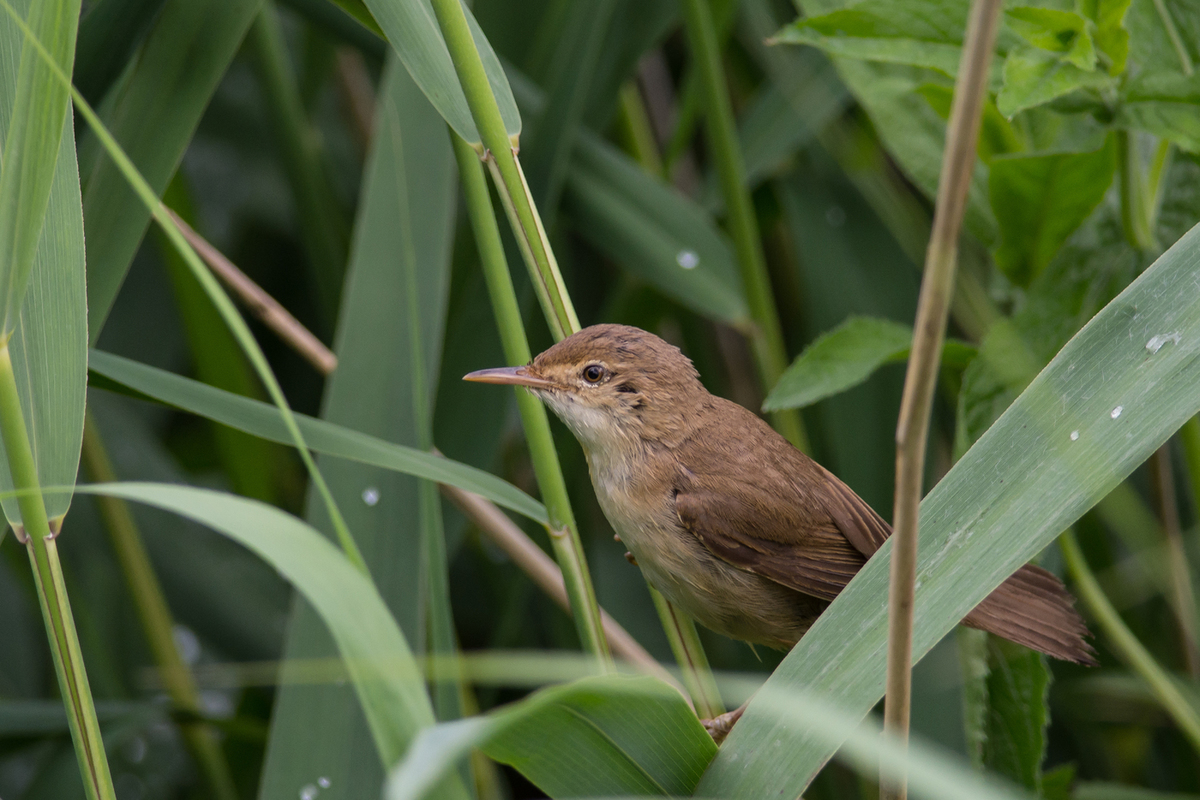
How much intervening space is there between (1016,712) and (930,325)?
1.10 meters

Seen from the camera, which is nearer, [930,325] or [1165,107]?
[930,325]

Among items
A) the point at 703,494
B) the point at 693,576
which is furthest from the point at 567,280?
the point at 693,576

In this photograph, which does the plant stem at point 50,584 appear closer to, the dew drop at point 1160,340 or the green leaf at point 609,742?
the green leaf at point 609,742

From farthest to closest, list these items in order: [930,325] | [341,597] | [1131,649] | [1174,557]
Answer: [1174,557]
[1131,649]
[341,597]
[930,325]

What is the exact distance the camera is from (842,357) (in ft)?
5.41

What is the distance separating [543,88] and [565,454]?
2.91 feet

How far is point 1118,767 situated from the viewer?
8.97 ft

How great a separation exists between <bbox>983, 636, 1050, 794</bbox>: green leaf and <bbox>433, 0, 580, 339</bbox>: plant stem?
0.93 meters

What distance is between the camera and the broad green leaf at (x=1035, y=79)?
1312 mm

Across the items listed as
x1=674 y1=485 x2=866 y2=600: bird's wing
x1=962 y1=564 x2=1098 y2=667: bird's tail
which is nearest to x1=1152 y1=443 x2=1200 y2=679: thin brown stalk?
x1=962 y1=564 x2=1098 y2=667: bird's tail

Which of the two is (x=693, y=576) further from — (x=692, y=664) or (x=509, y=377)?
(x=509, y=377)

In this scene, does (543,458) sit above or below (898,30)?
below

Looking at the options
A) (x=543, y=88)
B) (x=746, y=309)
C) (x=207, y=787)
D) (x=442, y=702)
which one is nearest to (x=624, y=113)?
(x=543, y=88)

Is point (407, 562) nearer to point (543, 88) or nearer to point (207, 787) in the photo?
point (543, 88)
